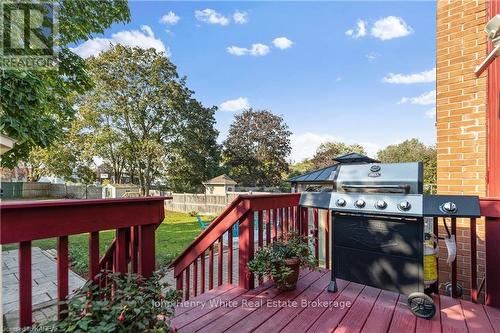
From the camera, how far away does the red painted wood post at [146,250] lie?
1688mm

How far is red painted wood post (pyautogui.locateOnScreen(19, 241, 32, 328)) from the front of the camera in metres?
1.22

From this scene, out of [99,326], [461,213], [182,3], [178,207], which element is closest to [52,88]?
[182,3]

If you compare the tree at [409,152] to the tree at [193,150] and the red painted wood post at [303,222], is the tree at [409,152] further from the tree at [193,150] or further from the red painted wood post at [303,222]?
the red painted wood post at [303,222]

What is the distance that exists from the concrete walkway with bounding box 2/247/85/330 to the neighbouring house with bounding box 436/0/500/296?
4.31 metres

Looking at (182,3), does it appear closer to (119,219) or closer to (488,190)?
(119,219)

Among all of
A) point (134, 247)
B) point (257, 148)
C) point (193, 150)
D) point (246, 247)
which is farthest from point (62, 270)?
point (257, 148)

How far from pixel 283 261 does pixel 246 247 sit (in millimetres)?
362

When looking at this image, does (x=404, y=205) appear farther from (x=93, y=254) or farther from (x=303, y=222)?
(x=93, y=254)

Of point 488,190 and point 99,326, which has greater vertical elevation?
point 488,190

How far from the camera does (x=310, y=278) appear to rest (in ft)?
9.17

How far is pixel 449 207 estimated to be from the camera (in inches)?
73.1

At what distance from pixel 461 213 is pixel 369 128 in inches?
741

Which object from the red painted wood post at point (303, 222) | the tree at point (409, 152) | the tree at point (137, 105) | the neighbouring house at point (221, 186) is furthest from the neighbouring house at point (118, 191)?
the tree at point (409, 152)

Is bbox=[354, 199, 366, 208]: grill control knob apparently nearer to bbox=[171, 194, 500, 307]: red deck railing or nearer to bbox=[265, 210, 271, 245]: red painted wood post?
bbox=[171, 194, 500, 307]: red deck railing
